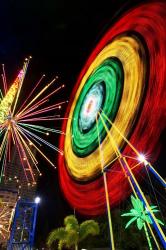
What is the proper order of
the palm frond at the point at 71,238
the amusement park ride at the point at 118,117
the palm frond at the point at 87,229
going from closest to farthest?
the amusement park ride at the point at 118,117
the palm frond at the point at 71,238
the palm frond at the point at 87,229

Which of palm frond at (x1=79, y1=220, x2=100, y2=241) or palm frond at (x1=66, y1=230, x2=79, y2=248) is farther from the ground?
palm frond at (x1=79, y1=220, x2=100, y2=241)

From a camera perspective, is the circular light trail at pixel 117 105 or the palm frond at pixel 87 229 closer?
the circular light trail at pixel 117 105

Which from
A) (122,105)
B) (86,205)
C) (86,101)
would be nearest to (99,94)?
(86,101)

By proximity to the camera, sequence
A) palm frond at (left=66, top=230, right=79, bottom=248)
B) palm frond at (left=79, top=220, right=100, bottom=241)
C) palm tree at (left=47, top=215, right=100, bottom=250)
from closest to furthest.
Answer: palm frond at (left=66, top=230, right=79, bottom=248) → palm tree at (left=47, top=215, right=100, bottom=250) → palm frond at (left=79, top=220, right=100, bottom=241)

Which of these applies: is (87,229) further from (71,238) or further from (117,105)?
(117,105)

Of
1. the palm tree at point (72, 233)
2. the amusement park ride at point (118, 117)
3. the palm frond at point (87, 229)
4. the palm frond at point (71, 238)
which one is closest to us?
the amusement park ride at point (118, 117)

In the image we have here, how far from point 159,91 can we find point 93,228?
17506 millimetres

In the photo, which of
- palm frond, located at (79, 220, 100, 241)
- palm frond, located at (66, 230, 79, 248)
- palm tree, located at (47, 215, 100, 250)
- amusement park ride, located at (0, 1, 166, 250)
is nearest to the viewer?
amusement park ride, located at (0, 1, 166, 250)

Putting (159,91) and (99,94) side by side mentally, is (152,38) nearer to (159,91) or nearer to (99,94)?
(159,91)

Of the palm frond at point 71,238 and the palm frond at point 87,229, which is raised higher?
the palm frond at point 87,229

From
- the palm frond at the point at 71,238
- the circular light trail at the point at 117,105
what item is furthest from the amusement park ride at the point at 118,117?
the palm frond at the point at 71,238

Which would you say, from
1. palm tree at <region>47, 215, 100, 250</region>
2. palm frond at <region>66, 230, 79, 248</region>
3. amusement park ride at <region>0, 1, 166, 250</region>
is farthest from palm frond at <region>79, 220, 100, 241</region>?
amusement park ride at <region>0, 1, 166, 250</region>

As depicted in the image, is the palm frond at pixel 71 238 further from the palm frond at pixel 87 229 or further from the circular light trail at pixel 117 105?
the circular light trail at pixel 117 105

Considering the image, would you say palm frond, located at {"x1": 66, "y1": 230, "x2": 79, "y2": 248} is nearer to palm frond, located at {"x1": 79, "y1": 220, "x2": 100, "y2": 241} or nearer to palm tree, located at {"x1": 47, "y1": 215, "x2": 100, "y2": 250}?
palm tree, located at {"x1": 47, "y1": 215, "x2": 100, "y2": 250}
